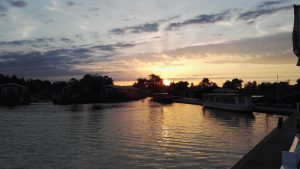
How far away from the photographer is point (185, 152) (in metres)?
25.8

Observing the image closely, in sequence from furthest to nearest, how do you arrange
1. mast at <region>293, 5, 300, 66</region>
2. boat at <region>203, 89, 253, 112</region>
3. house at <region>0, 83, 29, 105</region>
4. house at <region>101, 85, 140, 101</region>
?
house at <region>101, 85, 140, 101</region> → house at <region>0, 83, 29, 105</region> → boat at <region>203, 89, 253, 112</region> → mast at <region>293, 5, 300, 66</region>

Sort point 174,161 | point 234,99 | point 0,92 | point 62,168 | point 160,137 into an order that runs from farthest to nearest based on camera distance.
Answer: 1. point 0,92
2. point 234,99
3. point 160,137
4. point 174,161
5. point 62,168

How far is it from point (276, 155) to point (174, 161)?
21.9 ft

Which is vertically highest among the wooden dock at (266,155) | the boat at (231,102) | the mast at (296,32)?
the mast at (296,32)

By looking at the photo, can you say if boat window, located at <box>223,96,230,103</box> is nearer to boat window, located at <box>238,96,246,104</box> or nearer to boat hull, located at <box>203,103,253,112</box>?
boat hull, located at <box>203,103,253,112</box>

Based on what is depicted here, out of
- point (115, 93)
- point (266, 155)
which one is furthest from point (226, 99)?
point (115, 93)

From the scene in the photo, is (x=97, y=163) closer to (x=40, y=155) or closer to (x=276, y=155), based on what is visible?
(x=40, y=155)

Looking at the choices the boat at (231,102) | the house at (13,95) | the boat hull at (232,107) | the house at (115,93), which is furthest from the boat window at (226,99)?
the house at (115,93)

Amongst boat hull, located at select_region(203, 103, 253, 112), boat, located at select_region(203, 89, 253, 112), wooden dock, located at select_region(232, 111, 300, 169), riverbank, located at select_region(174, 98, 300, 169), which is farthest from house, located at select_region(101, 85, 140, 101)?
wooden dock, located at select_region(232, 111, 300, 169)

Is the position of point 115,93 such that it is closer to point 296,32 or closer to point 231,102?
point 231,102

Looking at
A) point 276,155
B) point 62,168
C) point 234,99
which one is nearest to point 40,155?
point 62,168

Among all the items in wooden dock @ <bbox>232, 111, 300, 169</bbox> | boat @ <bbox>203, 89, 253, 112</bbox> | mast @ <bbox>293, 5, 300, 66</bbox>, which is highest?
mast @ <bbox>293, 5, 300, 66</bbox>

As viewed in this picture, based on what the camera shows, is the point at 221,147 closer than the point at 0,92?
Yes

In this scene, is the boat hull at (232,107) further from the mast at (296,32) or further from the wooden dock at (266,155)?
the mast at (296,32)
